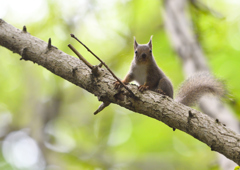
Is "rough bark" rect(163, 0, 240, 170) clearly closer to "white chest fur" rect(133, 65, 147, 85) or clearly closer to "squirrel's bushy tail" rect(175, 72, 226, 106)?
"squirrel's bushy tail" rect(175, 72, 226, 106)

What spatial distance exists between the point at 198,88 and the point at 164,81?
0.52 m

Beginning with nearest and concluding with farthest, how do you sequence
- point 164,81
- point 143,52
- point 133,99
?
point 133,99
point 164,81
point 143,52

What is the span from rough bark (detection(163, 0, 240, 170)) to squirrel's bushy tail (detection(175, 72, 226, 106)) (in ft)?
2.87

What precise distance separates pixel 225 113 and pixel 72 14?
5.12 meters

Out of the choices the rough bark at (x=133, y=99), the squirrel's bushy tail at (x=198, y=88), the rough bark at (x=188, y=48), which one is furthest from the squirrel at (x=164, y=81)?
the rough bark at (x=133, y=99)

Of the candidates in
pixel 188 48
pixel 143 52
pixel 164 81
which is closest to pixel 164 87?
pixel 164 81

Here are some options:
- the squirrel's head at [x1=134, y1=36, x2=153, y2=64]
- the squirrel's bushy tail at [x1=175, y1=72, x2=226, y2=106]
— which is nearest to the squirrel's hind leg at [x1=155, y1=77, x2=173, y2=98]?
the squirrel's bushy tail at [x1=175, y1=72, x2=226, y2=106]

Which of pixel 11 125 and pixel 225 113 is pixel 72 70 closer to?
pixel 225 113

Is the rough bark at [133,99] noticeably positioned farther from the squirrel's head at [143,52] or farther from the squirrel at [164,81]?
the squirrel's head at [143,52]

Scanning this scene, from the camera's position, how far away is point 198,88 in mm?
4066

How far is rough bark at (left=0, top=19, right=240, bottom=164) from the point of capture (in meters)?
2.60

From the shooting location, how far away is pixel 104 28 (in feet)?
24.8

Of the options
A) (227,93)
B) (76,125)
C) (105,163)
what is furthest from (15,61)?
(227,93)

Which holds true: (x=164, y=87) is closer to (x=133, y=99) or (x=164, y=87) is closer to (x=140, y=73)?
(x=140, y=73)
